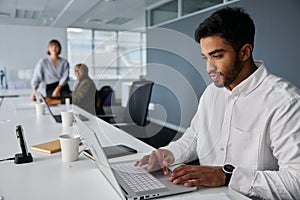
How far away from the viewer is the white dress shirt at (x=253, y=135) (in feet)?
2.97

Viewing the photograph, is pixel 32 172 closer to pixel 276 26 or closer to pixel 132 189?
pixel 132 189

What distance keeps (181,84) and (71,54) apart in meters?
6.62

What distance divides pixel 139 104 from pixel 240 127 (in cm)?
140

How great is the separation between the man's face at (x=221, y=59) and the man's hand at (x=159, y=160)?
0.38 meters

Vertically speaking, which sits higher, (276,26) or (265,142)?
(276,26)

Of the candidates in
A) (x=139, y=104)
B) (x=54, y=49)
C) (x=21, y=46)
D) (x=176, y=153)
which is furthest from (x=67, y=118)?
(x=21, y=46)

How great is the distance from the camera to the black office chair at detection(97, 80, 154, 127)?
2.40 metres

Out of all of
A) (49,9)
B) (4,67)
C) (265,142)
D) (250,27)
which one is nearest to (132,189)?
(265,142)

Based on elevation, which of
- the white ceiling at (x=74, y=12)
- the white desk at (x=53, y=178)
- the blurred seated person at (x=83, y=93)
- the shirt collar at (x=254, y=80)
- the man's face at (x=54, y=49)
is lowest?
the white desk at (x=53, y=178)

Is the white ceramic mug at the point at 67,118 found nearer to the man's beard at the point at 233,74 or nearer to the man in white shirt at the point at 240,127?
the man in white shirt at the point at 240,127

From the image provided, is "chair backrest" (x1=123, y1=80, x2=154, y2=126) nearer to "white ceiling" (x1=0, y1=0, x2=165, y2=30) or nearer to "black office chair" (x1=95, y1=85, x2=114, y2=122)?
"black office chair" (x1=95, y1=85, x2=114, y2=122)

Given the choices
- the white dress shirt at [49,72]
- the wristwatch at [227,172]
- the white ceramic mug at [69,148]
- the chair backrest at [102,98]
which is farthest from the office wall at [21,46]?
the wristwatch at [227,172]

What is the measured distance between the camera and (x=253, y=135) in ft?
3.65

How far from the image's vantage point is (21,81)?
6.83 meters
